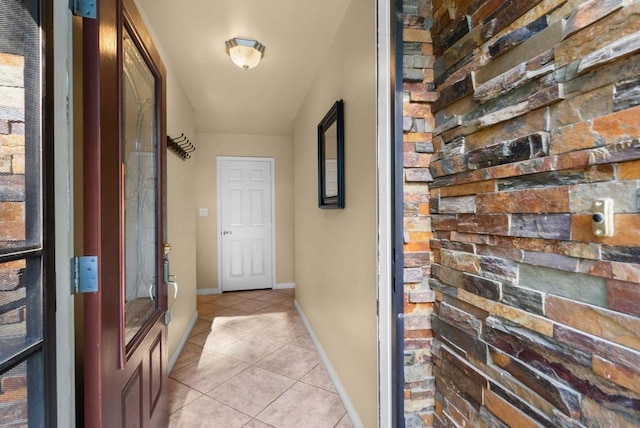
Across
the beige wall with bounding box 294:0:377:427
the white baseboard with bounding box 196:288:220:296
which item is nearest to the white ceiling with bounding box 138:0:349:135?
the beige wall with bounding box 294:0:377:427

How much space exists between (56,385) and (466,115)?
1415mm

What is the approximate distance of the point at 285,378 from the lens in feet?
7.25

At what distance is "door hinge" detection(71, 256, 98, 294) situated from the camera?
0.85 meters

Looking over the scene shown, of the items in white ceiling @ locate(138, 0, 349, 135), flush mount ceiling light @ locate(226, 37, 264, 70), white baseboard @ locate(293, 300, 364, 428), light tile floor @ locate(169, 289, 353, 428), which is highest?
white ceiling @ locate(138, 0, 349, 135)

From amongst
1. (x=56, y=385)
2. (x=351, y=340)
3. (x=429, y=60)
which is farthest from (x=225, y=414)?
(x=429, y=60)

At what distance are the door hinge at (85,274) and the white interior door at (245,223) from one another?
3.83 metres

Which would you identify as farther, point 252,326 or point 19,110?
point 252,326

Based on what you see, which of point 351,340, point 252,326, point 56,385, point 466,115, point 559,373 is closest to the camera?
point 559,373

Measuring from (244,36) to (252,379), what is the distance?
8.05 feet

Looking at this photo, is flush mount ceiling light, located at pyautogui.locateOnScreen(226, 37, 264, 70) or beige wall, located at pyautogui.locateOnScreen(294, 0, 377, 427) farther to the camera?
flush mount ceiling light, located at pyautogui.locateOnScreen(226, 37, 264, 70)

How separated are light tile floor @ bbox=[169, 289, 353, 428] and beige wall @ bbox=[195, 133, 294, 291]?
1291mm

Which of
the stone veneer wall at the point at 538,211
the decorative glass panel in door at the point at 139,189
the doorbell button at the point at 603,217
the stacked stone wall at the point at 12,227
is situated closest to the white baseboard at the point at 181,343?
the decorative glass panel in door at the point at 139,189

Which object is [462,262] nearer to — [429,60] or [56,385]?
[429,60]

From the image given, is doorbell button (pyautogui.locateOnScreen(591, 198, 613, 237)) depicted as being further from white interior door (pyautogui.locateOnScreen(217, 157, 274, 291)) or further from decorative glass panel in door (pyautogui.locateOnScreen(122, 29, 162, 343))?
white interior door (pyautogui.locateOnScreen(217, 157, 274, 291))
